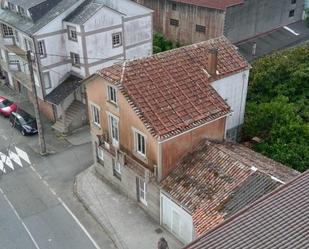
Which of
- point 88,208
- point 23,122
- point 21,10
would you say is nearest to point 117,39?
point 21,10

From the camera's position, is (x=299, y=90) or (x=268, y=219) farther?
(x=299, y=90)

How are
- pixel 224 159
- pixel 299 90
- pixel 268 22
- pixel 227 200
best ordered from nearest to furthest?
pixel 227 200 < pixel 224 159 < pixel 299 90 < pixel 268 22

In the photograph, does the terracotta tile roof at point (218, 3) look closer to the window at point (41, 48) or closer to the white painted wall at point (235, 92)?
the white painted wall at point (235, 92)

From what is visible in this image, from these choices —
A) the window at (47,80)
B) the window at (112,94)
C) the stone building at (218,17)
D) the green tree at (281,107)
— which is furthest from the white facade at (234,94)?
the stone building at (218,17)

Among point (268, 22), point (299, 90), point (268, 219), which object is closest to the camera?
point (268, 219)

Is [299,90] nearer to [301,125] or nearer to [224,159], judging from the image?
[301,125]

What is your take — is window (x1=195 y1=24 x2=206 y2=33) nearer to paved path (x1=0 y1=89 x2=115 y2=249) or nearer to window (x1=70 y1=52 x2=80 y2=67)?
window (x1=70 y1=52 x2=80 y2=67)

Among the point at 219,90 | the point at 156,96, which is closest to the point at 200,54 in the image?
the point at 219,90
